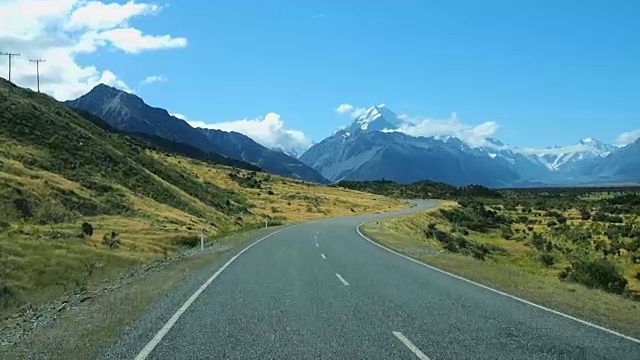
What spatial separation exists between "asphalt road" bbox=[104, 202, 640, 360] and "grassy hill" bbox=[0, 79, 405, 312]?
5799 mm

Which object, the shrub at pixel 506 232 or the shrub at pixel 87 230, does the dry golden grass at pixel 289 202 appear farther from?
the shrub at pixel 87 230

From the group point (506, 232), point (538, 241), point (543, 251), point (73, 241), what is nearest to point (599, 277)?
point (73, 241)

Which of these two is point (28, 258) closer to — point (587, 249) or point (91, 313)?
point (91, 313)

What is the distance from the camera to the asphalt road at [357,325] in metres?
8.60

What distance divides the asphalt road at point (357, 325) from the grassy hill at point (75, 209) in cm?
580

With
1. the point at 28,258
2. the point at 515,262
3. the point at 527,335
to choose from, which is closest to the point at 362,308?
the point at 527,335

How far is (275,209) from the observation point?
84938mm

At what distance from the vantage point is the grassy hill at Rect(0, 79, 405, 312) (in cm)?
2134

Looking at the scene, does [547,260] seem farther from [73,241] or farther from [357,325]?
[357,325]

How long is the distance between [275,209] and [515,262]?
4675 cm

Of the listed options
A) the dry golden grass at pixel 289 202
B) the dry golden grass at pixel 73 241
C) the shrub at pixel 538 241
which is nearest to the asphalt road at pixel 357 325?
the dry golden grass at pixel 73 241

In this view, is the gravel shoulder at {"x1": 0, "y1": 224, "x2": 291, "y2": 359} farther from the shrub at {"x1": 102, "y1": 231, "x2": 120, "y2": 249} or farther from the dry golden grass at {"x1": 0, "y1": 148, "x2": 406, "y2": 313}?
the shrub at {"x1": 102, "y1": 231, "x2": 120, "y2": 249}

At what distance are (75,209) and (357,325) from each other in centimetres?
3200

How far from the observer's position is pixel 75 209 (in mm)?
38531
